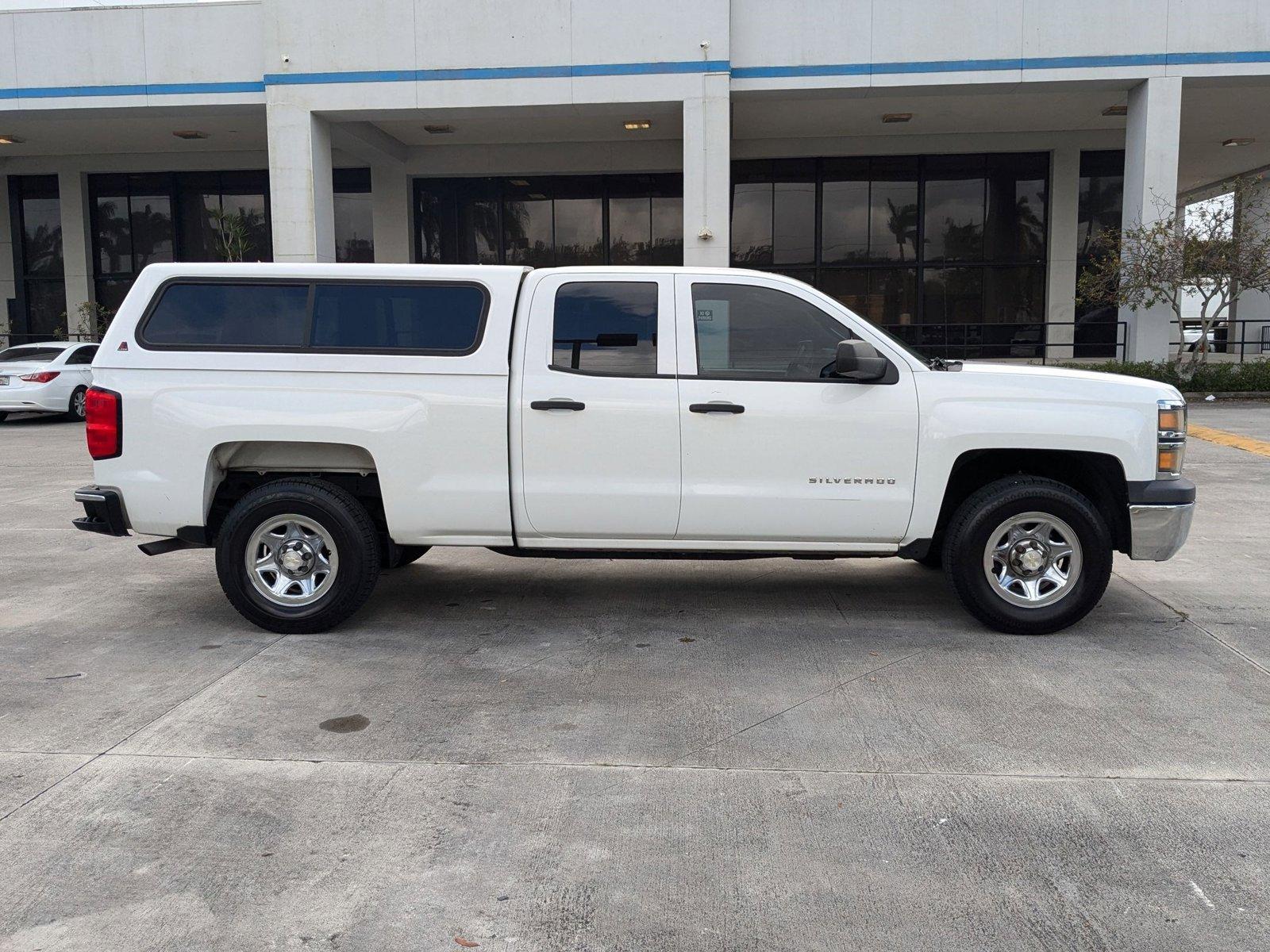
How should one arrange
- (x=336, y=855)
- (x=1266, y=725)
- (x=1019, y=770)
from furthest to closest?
(x=1266, y=725) < (x=1019, y=770) < (x=336, y=855)

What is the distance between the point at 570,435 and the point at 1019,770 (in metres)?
2.94

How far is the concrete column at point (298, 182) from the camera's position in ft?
69.8

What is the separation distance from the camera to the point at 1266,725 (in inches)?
192

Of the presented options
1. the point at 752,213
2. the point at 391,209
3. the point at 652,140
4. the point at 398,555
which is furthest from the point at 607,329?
the point at 391,209

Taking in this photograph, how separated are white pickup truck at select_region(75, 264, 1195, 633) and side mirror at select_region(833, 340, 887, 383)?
0.04 meters

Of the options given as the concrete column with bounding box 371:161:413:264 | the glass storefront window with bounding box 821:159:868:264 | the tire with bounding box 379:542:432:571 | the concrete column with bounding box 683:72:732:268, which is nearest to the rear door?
the tire with bounding box 379:542:432:571

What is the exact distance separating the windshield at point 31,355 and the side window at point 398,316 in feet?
53.1

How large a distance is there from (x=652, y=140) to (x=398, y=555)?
21.5m

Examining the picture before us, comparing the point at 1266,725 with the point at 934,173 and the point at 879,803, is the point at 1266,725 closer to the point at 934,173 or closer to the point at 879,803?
the point at 879,803

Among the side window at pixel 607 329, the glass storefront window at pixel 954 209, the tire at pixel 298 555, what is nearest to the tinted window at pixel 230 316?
the tire at pixel 298 555

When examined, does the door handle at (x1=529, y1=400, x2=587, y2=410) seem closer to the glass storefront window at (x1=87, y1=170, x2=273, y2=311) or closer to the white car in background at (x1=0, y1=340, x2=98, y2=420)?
the white car in background at (x1=0, y1=340, x2=98, y2=420)

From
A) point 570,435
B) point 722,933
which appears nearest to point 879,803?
point 722,933

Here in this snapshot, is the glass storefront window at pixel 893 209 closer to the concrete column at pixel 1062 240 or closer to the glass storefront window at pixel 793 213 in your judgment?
the glass storefront window at pixel 793 213

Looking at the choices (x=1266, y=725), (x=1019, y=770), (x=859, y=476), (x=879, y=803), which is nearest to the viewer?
(x=879, y=803)
